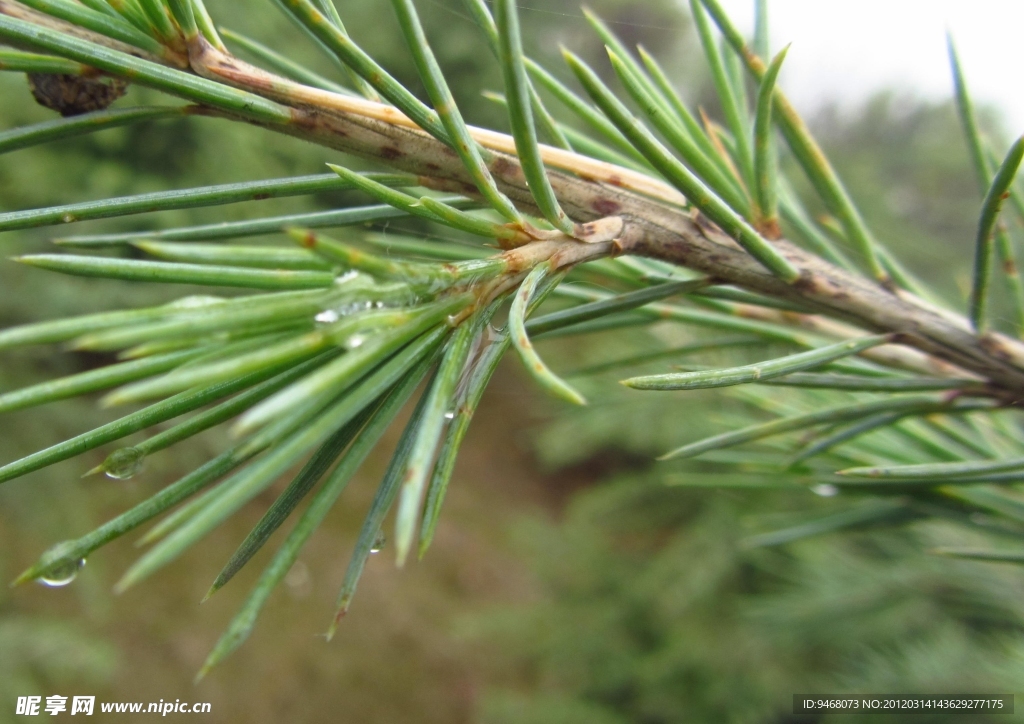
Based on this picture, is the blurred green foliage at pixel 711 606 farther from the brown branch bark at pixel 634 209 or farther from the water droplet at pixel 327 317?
the water droplet at pixel 327 317

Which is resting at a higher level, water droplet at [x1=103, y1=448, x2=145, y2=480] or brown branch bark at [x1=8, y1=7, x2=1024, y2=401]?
brown branch bark at [x1=8, y1=7, x2=1024, y2=401]

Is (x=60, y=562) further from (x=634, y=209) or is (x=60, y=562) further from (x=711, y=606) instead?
(x=711, y=606)

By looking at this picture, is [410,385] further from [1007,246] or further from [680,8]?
[680,8]

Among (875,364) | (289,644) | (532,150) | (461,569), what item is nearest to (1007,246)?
(875,364)

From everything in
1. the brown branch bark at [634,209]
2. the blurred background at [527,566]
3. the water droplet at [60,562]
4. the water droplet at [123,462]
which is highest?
the brown branch bark at [634,209]

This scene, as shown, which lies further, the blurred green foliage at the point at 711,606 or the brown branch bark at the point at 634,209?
the blurred green foliage at the point at 711,606

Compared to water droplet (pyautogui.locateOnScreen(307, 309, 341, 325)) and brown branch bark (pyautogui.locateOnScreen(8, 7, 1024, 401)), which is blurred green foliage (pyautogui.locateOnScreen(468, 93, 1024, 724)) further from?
water droplet (pyautogui.locateOnScreen(307, 309, 341, 325))

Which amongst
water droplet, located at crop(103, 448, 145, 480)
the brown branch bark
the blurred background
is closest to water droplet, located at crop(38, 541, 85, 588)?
water droplet, located at crop(103, 448, 145, 480)

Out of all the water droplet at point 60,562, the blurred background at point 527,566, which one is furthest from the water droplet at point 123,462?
the blurred background at point 527,566
